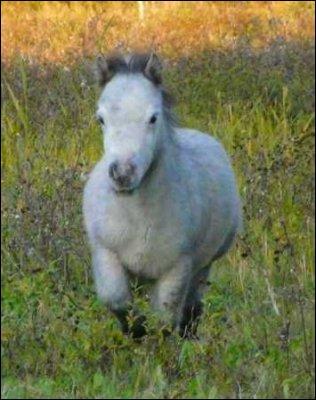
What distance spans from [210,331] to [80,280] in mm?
1155

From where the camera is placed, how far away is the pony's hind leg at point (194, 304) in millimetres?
8234

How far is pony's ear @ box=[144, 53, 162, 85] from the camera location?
7.59 meters

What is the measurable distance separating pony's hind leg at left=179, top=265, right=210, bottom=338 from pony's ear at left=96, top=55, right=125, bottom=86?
4.71 ft

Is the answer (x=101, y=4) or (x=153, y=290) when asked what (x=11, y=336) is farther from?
(x=101, y=4)

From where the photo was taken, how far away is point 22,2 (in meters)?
15.7

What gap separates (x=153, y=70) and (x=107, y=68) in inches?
9.8

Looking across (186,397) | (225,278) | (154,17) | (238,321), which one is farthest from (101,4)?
(186,397)

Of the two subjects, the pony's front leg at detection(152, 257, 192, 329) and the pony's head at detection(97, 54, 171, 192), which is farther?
the pony's front leg at detection(152, 257, 192, 329)

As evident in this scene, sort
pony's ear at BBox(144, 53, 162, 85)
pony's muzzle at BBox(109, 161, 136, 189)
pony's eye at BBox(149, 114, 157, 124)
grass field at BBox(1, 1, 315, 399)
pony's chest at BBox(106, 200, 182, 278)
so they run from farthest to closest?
pony's ear at BBox(144, 53, 162, 85) → pony's chest at BBox(106, 200, 182, 278) → pony's eye at BBox(149, 114, 157, 124) → grass field at BBox(1, 1, 315, 399) → pony's muzzle at BBox(109, 161, 136, 189)

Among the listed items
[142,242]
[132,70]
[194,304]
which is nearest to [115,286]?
[142,242]

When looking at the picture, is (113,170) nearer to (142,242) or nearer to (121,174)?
(121,174)

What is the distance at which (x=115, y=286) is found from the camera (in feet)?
24.5

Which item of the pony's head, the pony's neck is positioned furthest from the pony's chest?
the pony's head

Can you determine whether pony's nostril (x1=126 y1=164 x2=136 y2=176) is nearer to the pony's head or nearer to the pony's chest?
the pony's head
